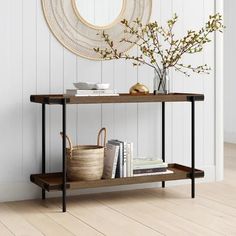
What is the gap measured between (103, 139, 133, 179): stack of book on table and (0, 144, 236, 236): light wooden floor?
193 mm

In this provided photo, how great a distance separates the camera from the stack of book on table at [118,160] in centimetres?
368

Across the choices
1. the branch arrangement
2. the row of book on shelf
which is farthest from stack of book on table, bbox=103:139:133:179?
the branch arrangement

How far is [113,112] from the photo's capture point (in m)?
4.09

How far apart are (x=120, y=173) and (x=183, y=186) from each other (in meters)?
0.76

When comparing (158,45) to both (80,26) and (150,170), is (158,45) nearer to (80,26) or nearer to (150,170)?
(80,26)

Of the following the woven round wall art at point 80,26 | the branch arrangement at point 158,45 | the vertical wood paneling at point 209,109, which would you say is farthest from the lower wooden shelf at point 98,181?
the woven round wall art at point 80,26

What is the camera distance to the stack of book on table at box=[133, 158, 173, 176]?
3.79m

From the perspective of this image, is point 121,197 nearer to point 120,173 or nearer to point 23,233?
point 120,173

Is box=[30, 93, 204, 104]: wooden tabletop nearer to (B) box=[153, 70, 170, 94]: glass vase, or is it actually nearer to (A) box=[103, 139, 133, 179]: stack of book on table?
(B) box=[153, 70, 170, 94]: glass vase

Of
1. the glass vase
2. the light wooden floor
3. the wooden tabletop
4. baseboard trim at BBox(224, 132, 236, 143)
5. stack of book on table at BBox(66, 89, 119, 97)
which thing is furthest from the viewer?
baseboard trim at BBox(224, 132, 236, 143)

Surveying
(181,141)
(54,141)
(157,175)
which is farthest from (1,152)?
(181,141)

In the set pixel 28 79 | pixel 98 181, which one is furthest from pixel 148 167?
pixel 28 79

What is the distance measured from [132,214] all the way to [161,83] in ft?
3.10

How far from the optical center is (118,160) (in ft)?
12.1
